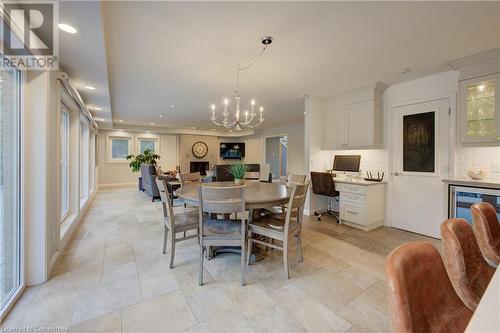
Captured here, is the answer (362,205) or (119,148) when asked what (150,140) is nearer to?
(119,148)

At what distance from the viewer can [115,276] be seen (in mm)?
2088

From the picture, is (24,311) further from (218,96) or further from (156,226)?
(218,96)

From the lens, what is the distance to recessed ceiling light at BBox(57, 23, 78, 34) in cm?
174

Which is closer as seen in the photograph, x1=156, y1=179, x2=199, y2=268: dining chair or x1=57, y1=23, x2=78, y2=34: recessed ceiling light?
x1=57, y1=23, x2=78, y2=34: recessed ceiling light

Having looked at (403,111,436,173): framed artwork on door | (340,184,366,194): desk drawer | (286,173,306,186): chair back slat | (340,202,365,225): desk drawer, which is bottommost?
(340,202,365,225): desk drawer

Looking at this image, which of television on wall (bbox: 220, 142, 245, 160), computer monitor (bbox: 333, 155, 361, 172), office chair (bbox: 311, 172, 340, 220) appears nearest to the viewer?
office chair (bbox: 311, 172, 340, 220)

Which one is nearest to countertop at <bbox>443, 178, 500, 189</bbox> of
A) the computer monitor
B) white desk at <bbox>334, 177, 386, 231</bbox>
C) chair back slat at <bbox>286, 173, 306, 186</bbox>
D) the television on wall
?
white desk at <bbox>334, 177, 386, 231</bbox>

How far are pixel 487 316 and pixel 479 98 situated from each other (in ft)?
10.9

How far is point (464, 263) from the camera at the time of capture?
101cm

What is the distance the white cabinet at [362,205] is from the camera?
11.3 feet

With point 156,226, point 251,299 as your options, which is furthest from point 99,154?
point 251,299

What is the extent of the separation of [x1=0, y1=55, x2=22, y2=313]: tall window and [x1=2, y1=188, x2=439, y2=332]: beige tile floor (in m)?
0.26

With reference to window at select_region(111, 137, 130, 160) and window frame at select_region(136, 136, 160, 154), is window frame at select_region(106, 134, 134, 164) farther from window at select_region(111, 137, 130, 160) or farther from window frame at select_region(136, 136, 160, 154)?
window frame at select_region(136, 136, 160, 154)

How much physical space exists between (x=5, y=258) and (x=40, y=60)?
1.80 m
